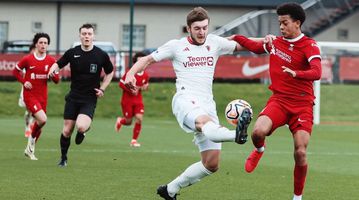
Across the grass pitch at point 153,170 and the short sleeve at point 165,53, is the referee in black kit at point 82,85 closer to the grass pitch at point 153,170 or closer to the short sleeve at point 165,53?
the grass pitch at point 153,170

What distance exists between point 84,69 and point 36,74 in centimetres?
263

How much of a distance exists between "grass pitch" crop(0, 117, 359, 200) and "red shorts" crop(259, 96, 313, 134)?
1.20 m

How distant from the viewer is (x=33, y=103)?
1877cm

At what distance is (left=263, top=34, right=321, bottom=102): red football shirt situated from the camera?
1209 cm

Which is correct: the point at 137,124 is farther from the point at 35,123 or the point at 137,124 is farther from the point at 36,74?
the point at 35,123

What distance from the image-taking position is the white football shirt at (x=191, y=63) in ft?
38.9

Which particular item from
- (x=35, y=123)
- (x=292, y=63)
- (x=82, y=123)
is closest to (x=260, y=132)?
(x=292, y=63)

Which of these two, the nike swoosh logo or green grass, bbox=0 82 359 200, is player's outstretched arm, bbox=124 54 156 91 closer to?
green grass, bbox=0 82 359 200


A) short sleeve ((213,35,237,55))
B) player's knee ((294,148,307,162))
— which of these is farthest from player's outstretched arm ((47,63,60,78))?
player's knee ((294,148,307,162))

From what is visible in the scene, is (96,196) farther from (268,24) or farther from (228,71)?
(268,24)

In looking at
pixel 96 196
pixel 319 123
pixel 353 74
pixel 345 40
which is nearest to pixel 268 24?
pixel 345 40

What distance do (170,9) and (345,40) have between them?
9.34 m

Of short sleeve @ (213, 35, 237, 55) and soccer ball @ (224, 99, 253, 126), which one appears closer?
soccer ball @ (224, 99, 253, 126)

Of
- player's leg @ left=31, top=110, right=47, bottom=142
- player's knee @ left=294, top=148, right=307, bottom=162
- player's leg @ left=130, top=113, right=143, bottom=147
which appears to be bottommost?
player's leg @ left=130, top=113, right=143, bottom=147
